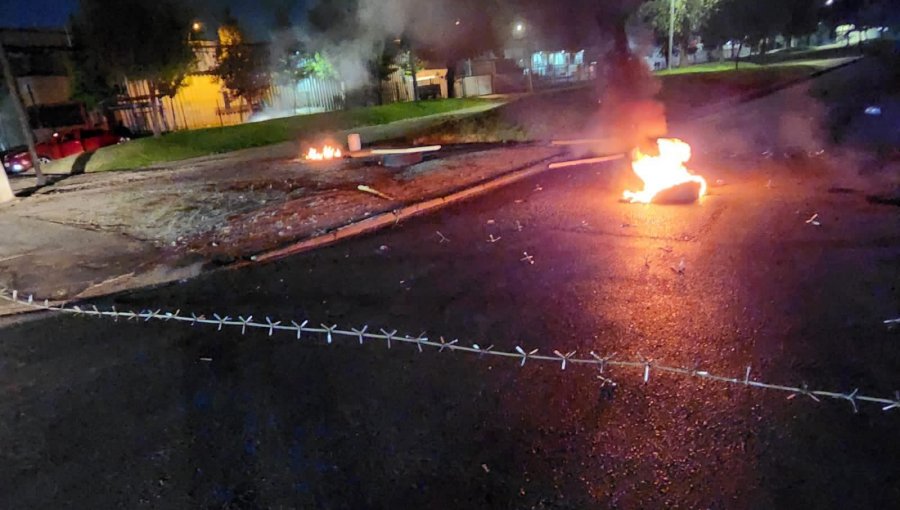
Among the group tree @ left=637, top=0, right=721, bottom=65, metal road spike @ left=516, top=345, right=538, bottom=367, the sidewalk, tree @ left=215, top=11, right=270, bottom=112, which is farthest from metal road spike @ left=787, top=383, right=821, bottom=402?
tree @ left=637, top=0, right=721, bottom=65

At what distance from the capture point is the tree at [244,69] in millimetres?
27906

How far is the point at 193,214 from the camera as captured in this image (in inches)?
356

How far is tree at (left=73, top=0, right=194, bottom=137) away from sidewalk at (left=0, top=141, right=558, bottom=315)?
910cm

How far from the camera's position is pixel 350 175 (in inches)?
429

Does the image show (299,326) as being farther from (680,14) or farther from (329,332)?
(680,14)

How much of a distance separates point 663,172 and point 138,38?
65.0 feet

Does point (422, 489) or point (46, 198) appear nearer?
point (422, 489)

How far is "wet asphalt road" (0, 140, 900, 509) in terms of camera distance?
2826mm

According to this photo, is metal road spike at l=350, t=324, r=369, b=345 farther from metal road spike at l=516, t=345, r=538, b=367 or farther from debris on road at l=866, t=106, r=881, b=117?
debris on road at l=866, t=106, r=881, b=117

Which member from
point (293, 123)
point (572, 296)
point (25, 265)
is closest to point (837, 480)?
point (572, 296)

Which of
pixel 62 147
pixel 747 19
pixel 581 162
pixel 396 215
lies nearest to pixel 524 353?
pixel 396 215

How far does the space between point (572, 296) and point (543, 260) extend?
1027 millimetres

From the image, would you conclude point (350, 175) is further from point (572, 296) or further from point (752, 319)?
point (752, 319)

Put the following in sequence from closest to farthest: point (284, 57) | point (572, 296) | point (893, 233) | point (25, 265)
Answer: point (572, 296), point (893, 233), point (25, 265), point (284, 57)
